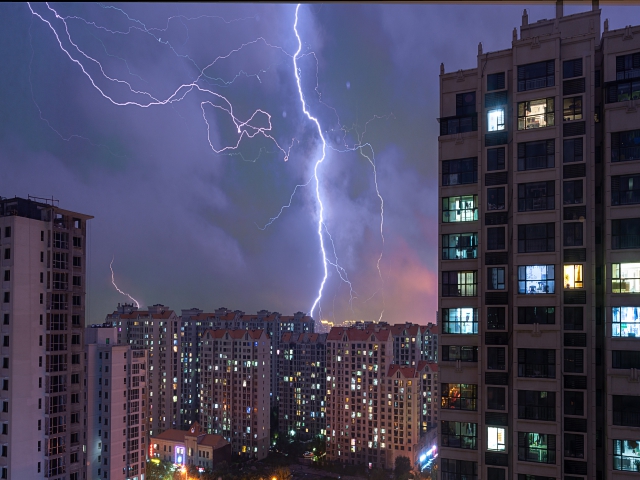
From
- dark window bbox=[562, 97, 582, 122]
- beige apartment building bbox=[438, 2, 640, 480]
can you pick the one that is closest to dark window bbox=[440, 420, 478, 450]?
beige apartment building bbox=[438, 2, 640, 480]

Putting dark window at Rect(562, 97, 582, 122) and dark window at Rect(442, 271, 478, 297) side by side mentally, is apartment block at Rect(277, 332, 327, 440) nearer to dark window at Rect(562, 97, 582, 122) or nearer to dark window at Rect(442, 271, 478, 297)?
dark window at Rect(442, 271, 478, 297)

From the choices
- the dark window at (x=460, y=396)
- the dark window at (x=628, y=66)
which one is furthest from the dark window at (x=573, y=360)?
the dark window at (x=628, y=66)

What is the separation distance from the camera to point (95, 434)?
18.7 meters

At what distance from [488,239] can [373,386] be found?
85.2ft

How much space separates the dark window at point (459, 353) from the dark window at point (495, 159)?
3260 millimetres

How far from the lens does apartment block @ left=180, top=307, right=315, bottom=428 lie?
3988 centimetres

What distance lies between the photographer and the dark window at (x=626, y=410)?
279 inches

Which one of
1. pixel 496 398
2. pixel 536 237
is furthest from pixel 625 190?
pixel 496 398

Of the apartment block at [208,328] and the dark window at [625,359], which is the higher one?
the dark window at [625,359]

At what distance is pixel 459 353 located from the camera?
8.43 meters

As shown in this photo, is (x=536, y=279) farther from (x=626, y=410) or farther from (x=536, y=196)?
(x=626, y=410)

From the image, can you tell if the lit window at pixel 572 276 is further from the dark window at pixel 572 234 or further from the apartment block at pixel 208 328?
the apartment block at pixel 208 328

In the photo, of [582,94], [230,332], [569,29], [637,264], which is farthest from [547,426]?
[230,332]

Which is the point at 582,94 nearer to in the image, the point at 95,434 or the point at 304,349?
the point at 95,434
